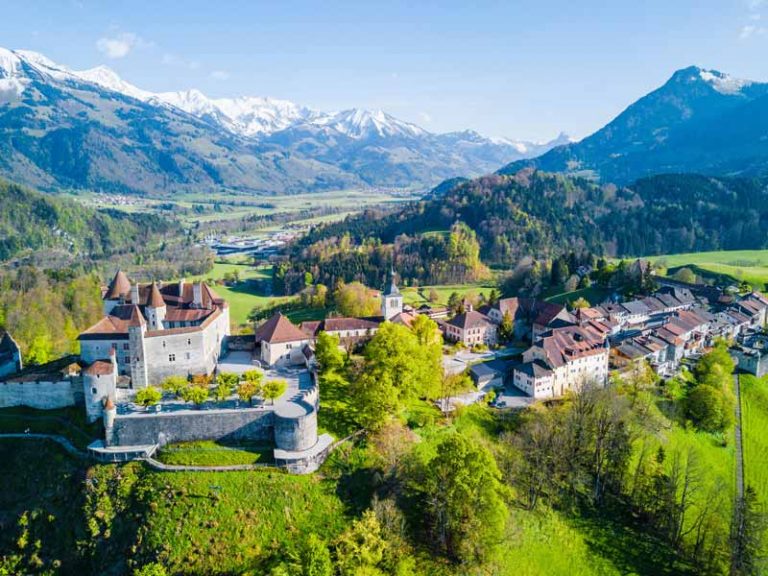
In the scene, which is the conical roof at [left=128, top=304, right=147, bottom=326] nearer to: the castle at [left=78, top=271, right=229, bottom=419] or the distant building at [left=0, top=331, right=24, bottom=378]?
the castle at [left=78, top=271, right=229, bottom=419]

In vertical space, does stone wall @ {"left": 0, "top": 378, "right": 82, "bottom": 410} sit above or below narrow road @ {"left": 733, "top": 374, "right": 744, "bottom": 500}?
above

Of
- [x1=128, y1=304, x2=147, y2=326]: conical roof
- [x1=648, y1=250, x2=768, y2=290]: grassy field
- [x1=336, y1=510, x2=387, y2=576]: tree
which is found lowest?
[x1=336, y1=510, x2=387, y2=576]: tree

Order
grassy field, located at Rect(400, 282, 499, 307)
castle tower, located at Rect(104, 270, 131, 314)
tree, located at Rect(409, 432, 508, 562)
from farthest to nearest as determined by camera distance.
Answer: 1. grassy field, located at Rect(400, 282, 499, 307)
2. castle tower, located at Rect(104, 270, 131, 314)
3. tree, located at Rect(409, 432, 508, 562)

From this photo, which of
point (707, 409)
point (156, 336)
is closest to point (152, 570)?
point (156, 336)

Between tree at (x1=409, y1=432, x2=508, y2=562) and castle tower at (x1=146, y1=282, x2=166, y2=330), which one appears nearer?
tree at (x1=409, y1=432, x2=508, y2=562)

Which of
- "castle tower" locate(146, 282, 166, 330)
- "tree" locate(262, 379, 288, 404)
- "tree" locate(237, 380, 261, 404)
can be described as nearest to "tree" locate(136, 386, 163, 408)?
"tree" locate(237, 380, 261, 404)

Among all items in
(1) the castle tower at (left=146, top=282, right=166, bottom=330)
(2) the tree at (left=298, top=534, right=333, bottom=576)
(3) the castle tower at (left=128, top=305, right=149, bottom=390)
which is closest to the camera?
(2) the tree at (left=298, top=534, right=333, bottom=576)

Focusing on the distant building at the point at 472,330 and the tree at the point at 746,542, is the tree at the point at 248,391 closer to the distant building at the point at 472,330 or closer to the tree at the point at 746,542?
the distant building at the point at 472,330
